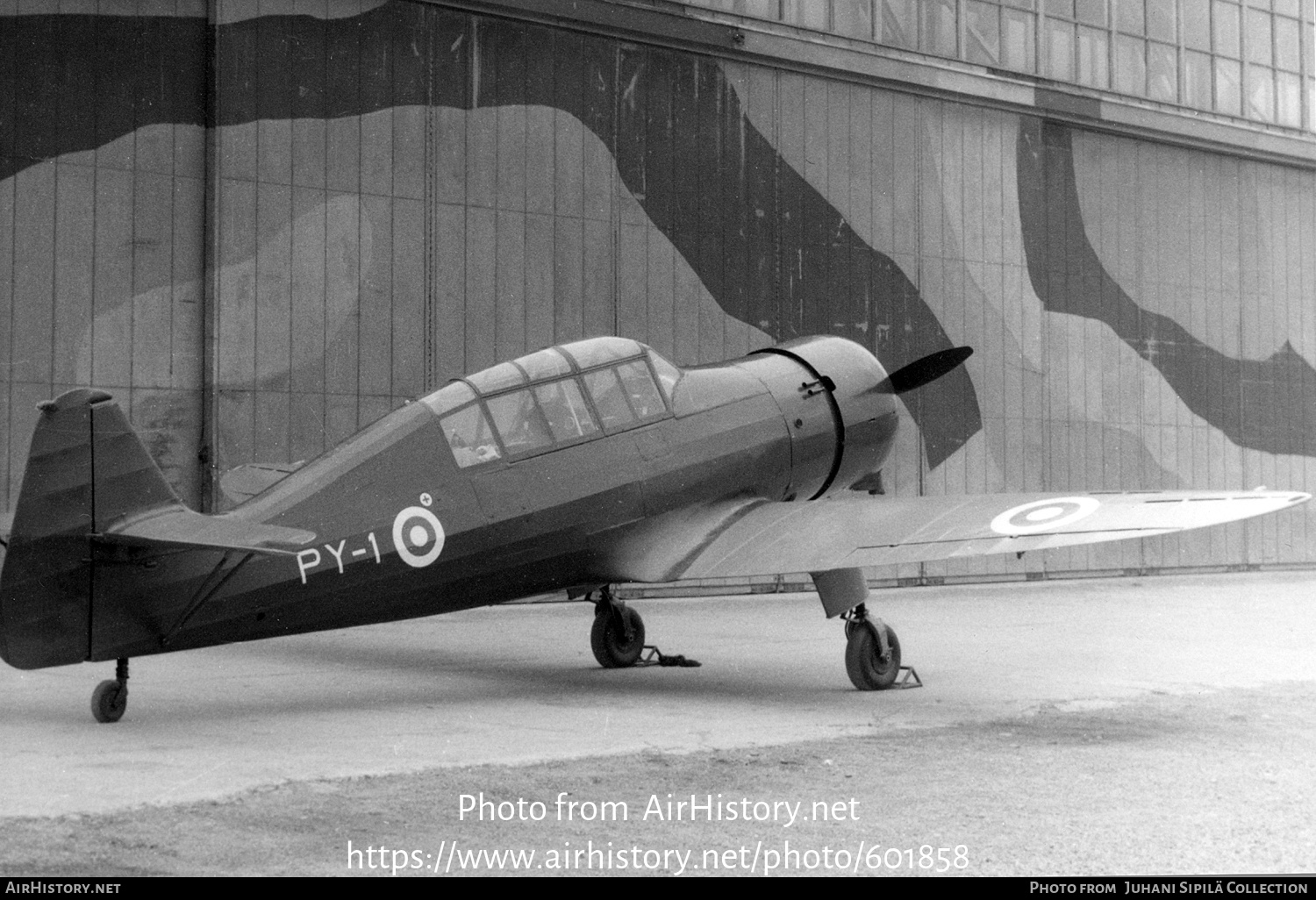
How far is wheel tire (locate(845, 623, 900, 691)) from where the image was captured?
10156 millimetres

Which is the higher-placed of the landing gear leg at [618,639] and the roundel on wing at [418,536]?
the roundel on wing at [418,536]

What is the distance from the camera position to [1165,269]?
83.8ft

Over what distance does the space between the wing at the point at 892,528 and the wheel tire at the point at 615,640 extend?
Answer: 132 centimetres

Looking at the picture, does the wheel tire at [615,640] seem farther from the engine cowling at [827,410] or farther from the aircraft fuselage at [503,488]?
the engine cowling at [827,410]

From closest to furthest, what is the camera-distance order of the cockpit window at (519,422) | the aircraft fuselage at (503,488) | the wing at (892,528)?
the aircraft fuselage at (503,488), the wing at (892,528), the cockpit window at (519,422)

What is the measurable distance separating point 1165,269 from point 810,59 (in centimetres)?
859

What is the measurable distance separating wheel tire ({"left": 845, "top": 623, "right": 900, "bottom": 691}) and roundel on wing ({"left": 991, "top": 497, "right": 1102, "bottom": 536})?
52.2 inches

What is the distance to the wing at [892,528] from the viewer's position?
9148 millimetres

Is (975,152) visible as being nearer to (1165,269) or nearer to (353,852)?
(1165,269)

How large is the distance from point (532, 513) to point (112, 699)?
2.92 m

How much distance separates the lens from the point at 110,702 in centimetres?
834

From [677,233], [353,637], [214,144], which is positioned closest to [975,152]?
[677,233]

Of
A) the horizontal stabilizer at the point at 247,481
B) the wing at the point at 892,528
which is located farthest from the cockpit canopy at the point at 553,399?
the horizontal stabilizer at the point at 247,481

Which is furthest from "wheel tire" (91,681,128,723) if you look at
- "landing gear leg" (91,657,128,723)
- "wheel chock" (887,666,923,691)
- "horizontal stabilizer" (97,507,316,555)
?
"wheel chock" (887,666,923,691)
